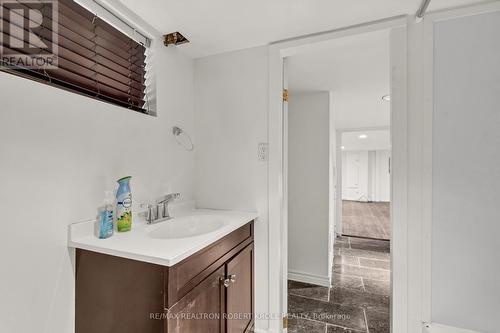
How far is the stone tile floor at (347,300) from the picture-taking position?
5.94 ft

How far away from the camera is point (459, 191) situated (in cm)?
124

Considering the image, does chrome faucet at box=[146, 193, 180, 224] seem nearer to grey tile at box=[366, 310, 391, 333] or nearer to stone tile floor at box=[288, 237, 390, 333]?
stone tile floor at box=[288, 237, 390, 333]

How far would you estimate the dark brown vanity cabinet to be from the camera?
89cm

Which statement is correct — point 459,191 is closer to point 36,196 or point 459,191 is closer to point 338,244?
point 36,196

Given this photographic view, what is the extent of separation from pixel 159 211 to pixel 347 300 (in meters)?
1.90

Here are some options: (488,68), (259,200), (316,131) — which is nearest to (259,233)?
(259,200)

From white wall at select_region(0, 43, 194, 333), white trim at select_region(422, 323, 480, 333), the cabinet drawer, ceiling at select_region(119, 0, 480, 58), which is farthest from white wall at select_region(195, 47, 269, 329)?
white trim at select_region(422, 323, 480, 333)

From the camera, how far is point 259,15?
1.34 meters

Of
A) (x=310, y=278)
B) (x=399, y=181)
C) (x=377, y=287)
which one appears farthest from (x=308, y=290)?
(x=399, y=181)

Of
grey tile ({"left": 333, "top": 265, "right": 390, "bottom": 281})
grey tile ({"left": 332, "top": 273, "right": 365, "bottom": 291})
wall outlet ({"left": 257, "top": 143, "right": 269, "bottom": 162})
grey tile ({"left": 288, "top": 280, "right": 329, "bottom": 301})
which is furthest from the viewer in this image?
grey tile ({"left": 333, "top": 265, "right": 390, "bottom": 281})

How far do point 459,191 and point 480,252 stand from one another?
1.08 feet

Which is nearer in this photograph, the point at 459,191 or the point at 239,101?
the point at 459,191
